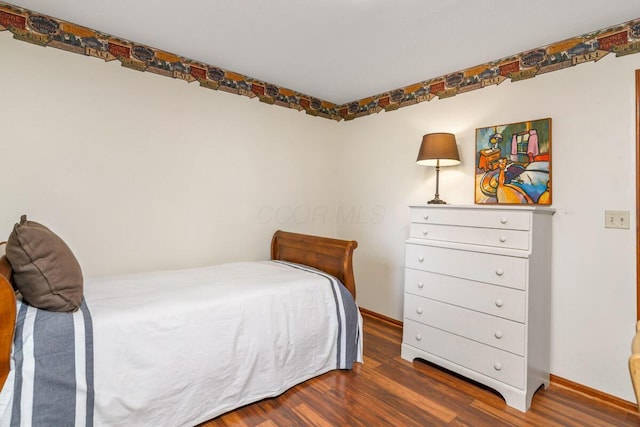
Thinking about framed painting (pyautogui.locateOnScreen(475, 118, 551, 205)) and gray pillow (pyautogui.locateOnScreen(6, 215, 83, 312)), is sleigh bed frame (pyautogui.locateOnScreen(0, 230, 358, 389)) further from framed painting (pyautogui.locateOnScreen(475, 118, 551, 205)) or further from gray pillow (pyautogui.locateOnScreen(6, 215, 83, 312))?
framed painting (pyautogui.locateOnScreen(475, 118, 551, 205))

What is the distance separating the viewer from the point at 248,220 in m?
3.02

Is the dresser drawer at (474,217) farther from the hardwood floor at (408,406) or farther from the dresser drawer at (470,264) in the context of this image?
the hardwood floor at (408,406)

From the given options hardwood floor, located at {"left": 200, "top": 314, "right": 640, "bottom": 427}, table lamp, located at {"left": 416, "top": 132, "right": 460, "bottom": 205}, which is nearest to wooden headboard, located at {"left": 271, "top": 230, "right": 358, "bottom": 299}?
hardwood floor, located at {"left": 200, "top": 314, "right": 640, "bottom": 427}

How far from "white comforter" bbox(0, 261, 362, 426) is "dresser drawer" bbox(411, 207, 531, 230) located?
884 mm

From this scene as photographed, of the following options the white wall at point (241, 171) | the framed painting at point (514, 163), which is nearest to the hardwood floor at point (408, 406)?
the white wall at point (241, 171)

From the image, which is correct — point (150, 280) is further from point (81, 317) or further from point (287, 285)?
point (287, 285)

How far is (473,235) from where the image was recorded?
2.17m

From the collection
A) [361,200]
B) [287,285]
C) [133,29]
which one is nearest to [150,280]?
[287,285]

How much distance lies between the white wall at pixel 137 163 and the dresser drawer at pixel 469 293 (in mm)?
1464

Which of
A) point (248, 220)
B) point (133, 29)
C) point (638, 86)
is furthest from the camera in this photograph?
point (248, 220)

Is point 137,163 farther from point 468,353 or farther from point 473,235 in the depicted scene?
point 468,353

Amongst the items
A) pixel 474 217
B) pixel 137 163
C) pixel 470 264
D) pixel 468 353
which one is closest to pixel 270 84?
pixel 137 163

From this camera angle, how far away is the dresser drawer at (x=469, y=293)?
1947 millimetres

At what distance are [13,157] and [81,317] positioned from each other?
4.19 ft
